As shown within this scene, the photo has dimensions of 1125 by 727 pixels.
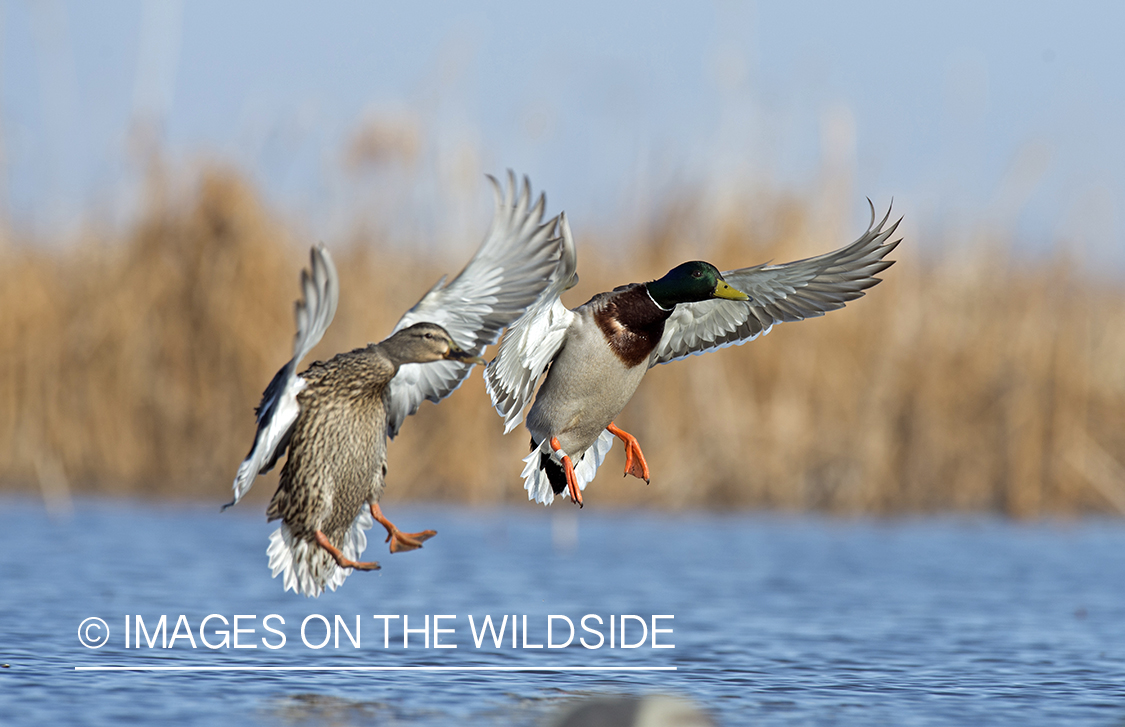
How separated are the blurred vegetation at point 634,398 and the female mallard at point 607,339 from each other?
598cm

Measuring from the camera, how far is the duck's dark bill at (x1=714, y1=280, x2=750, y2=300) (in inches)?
211

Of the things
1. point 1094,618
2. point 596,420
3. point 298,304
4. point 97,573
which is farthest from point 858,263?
point 97,573

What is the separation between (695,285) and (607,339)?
15.8 inches

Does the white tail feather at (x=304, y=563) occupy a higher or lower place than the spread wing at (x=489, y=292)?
lower

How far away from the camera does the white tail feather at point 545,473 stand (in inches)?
220

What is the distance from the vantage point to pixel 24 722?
595cm

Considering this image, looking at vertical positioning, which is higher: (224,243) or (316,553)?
(224,243)

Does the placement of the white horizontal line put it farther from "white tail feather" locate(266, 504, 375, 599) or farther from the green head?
the green head

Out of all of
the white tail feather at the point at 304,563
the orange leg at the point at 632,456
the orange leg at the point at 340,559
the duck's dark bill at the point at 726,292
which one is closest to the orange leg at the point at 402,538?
the orange leg at the point at 340,559

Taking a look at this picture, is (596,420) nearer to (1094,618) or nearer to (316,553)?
(316,553)

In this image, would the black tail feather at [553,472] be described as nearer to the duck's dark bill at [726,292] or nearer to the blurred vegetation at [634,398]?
the duck's dark bill at [726,292]

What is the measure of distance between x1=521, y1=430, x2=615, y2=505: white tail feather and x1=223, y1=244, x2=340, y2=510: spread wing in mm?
895

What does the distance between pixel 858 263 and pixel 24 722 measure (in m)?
3.68

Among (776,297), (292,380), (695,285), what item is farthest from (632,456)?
(292,380)
